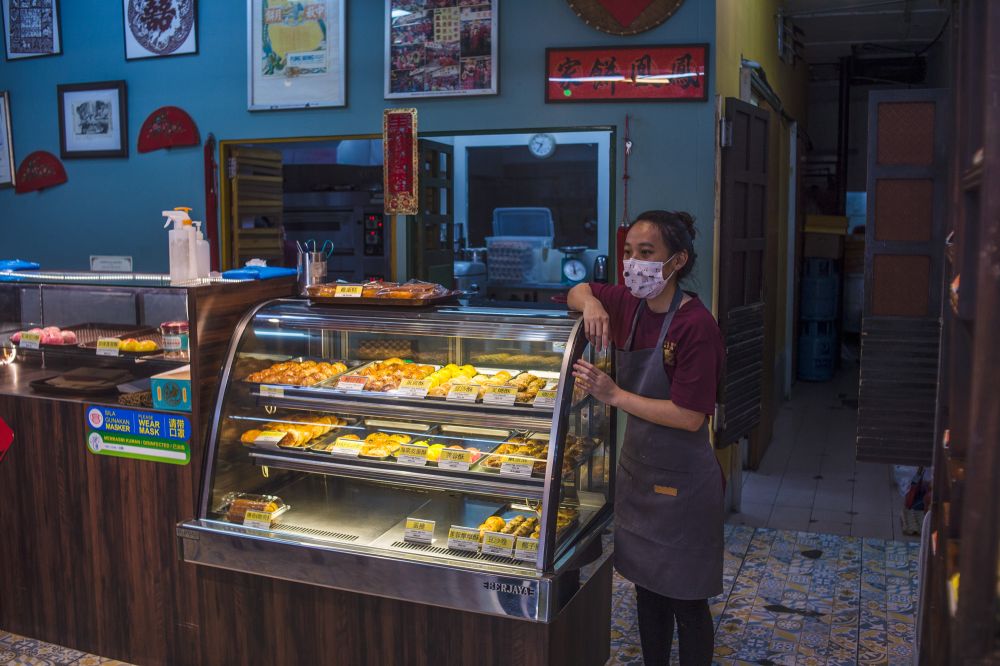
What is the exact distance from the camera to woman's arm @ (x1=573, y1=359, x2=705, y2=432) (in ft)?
9.43

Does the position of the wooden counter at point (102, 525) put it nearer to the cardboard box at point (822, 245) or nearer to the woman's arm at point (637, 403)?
the woman's arm at point (637, 403)

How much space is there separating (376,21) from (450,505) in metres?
3.37

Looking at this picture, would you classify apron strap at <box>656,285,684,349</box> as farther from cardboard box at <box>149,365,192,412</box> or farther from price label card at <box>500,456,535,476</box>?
cardboard box at <box>149,365,192,412</box>

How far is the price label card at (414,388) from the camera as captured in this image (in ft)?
10.7

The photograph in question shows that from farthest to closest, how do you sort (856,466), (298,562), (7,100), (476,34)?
(856,466) < (7,100) < (476,34) < (298,562)

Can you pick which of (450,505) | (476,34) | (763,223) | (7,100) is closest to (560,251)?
(763,223)

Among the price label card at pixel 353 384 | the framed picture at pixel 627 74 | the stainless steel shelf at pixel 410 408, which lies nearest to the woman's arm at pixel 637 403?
the stainless steel shelf at pixel 410 408

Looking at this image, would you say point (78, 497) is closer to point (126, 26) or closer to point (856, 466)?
point (126, 26)

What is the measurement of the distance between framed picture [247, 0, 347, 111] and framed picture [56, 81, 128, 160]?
3.58 feet

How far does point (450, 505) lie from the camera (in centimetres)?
351

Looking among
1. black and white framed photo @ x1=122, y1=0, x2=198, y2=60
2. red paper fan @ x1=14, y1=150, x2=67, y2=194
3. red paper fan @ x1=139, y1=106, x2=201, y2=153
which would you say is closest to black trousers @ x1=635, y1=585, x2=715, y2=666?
red paper fan @ x1=139, y1=106, x2=201, y2=153

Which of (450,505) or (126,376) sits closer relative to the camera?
(450,505)

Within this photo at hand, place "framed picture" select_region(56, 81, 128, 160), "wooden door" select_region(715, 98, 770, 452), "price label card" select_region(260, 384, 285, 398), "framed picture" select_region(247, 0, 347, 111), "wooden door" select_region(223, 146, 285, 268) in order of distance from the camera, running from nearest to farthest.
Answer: "price label card" select_region(260, 384, 285, 398) → "wooden door" select_region(715, 98, 770, 452) → "framed picture" select_region(247, 0, 347, 111) → "wooden door" select_region(223, 146, 285, 268) → "framed picture" select_region(56, 81, 128, 160)

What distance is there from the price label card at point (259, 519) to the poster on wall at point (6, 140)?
4.64 m
